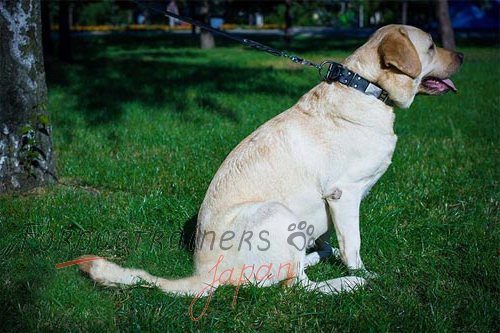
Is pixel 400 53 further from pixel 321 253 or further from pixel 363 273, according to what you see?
pixel 321 253

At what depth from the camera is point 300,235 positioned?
11.9 ft

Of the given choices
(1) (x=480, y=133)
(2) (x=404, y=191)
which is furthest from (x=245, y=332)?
(1) (x=480, y=133)

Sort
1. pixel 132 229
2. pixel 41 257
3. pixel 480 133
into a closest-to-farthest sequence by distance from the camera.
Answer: pixel 41 257 → pixel 132 229 → pixel 480 133

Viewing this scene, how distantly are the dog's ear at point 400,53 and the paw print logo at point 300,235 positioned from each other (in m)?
1.14

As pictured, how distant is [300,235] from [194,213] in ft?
5.09

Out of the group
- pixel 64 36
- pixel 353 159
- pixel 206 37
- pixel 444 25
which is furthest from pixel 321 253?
pixel 206 37

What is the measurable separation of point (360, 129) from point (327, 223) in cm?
66

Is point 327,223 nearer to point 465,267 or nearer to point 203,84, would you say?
point 465,267

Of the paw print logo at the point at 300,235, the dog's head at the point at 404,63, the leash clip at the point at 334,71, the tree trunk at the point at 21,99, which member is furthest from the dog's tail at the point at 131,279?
the tree trunk at the point at 21,99

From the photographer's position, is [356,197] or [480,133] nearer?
[356,197]

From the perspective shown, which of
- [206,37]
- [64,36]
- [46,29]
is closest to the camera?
[64,36]

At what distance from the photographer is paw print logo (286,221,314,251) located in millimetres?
3539

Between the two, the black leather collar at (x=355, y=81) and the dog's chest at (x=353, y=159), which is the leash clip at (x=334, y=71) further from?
the dog's chest at (x=353, y=159)

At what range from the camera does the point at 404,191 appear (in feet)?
18.5
